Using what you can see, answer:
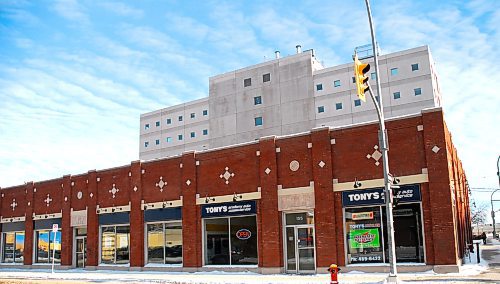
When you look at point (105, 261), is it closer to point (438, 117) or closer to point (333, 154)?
point (333, 154)

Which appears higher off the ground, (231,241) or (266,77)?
(266,77)

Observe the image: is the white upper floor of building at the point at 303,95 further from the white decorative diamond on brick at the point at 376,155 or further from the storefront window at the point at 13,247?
the white decorative diamond on brick at the point at 376,155

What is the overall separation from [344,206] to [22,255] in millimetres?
28123

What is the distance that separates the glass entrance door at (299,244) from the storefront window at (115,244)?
11811mm

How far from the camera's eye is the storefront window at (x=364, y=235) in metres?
22.5

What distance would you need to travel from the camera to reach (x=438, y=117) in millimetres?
21703

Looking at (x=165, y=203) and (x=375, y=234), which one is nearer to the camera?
(x=375, y=234)

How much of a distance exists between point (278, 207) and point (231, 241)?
3.73 meters

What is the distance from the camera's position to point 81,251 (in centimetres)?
3506

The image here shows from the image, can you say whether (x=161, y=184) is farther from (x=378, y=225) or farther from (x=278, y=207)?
(x=378, y=225)

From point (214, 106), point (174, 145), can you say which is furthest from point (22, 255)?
point (174, 145)

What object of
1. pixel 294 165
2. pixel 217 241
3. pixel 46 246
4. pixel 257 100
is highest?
pixel 257 100

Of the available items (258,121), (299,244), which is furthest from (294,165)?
(258,121)

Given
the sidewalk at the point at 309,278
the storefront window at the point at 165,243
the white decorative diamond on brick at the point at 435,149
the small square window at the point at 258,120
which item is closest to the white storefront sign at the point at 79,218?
the storefront window at the point at 165,243
